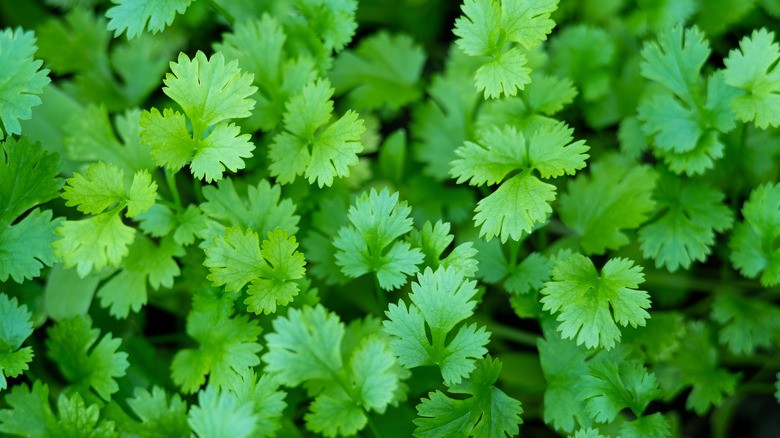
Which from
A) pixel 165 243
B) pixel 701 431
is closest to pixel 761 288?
pixel 701 431

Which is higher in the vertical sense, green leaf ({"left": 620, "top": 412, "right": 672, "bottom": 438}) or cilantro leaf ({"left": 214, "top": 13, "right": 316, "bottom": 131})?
cilantro leaf ({"left": 214, "top": 13, "right": 316, "bottom": 131})

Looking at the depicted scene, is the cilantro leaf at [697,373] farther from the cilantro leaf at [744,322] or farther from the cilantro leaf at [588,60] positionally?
the cilantro leaf at [588,60]

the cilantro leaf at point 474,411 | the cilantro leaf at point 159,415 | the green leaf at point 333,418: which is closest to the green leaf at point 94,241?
the cilantro leaf at point 159,415

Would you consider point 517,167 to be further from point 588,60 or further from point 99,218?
point 99,218

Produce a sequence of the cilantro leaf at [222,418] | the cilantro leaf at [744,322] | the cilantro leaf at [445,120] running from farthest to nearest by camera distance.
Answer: the cilantro leaf at [445,120] < the cilantro leaf at [744,322] < the cilantro leaf at [222,418]

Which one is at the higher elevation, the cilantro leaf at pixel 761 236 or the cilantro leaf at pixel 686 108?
the cilantro leaf at pixel 686 108

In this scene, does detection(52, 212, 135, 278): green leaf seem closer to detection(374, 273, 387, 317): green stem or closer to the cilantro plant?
the cilantro plant

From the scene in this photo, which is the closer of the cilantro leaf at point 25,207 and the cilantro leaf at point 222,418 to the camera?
the cilantro leaf at point 222,418

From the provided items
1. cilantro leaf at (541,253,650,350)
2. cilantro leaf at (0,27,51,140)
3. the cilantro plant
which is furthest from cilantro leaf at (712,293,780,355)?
cilantro leaf at (0,27,51,140)
